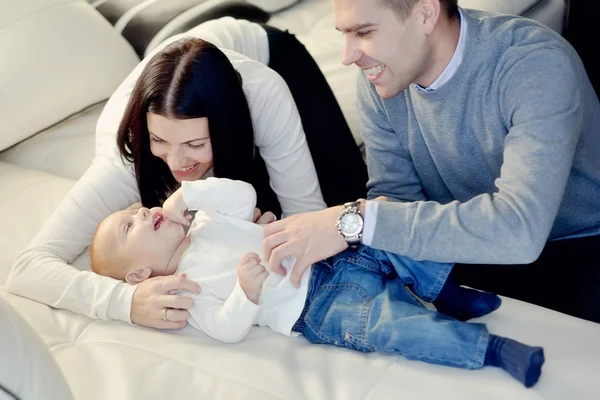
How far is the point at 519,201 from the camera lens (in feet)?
3.98

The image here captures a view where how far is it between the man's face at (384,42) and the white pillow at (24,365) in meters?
0.78

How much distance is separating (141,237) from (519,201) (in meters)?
0.78

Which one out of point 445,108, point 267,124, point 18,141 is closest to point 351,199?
point 267,124

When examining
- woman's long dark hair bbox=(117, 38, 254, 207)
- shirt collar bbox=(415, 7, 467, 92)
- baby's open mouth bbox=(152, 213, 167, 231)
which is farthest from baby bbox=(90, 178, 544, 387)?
shirt collar bbox=(415, 7, 467, 92)

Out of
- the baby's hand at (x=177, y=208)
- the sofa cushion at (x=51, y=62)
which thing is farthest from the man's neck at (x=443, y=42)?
the sofa cushion at (x=51, y=62)

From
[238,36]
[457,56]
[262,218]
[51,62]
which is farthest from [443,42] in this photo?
[51,62]

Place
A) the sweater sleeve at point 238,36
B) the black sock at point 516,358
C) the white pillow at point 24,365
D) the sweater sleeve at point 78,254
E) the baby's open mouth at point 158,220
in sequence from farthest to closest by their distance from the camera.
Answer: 1. the sweater sleeve at point 238,36
2. the baby's open mouth at point 158,220
3. the sweater sleeve at point 78,254
4. the black sock at point 516,358
5. the white pillow at point 24,365

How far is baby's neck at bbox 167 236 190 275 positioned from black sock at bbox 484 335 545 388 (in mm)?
697

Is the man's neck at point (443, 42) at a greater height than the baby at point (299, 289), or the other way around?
the man's neck at point (443, 42)

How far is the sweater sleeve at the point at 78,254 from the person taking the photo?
1425 mm

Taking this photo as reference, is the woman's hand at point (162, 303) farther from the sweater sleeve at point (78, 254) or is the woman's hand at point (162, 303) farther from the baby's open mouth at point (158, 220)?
the baby's open mouth at point (158, 220)

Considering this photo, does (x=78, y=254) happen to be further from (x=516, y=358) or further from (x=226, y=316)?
(x=516, y=358)

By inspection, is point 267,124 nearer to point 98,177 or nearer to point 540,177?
point 98,177

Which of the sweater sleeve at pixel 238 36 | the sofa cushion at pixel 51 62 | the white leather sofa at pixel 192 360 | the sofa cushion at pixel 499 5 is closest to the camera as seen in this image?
the white leather sofa at pixel 192 360
